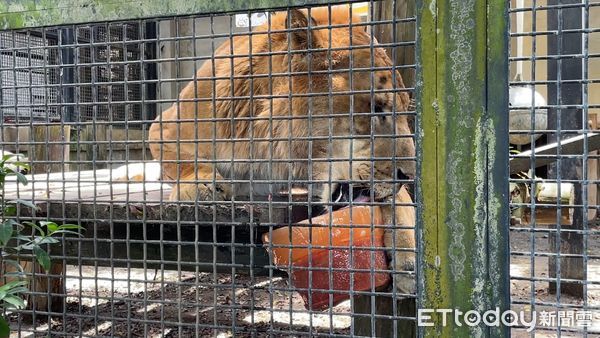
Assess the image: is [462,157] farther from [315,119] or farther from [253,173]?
[253,173]

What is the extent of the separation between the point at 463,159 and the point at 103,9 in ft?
4.74

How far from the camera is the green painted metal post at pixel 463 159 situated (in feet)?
5.63

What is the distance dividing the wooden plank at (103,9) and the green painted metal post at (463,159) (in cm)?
41

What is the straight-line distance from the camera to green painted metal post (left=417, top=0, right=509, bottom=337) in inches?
67.5

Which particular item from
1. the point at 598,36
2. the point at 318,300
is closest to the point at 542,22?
the point at 598,36

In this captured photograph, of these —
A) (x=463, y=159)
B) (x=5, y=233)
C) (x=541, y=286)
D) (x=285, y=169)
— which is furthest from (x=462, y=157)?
(x=541, y=286)

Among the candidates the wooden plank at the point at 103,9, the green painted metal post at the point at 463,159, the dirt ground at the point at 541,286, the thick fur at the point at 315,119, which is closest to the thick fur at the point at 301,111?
the thick fur at the point at 315,119

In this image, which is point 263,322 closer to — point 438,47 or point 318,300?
point 318,300

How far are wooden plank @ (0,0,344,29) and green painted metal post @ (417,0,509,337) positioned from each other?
0.41 metres

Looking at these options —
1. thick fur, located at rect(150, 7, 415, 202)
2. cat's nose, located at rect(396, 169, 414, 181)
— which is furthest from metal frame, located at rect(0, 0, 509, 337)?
cat's nose, located at rect(396, 169, 414, 181)

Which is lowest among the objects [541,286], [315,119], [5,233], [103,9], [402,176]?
[541,286]

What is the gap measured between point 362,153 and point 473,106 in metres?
1.20

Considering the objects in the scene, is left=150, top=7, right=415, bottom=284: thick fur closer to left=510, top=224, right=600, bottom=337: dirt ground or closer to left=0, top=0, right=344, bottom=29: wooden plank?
left=0, top=0, right=344, bottom=29: wooden plank

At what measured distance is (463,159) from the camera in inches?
68.6
